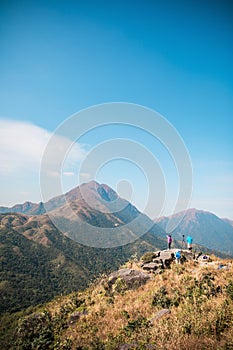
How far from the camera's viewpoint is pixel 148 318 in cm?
1058

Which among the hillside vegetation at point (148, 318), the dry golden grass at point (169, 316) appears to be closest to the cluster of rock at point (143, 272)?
the hillside vegetation at point (148, 318)

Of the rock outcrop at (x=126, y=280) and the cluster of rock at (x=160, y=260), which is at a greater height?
the cluster of rock at (x=160, y=260)

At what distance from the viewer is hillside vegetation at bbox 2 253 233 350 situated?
23.1 feet

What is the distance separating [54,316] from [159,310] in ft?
23.4

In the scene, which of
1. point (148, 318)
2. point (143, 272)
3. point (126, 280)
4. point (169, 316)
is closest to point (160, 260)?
point (143, 272)

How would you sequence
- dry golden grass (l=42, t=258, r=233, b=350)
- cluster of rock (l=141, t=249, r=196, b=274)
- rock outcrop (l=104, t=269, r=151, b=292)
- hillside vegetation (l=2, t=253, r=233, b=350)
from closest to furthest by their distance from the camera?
dry golden grass (l=42, t=258, r=233, b=350), hillside vegetation (l=2, t=253, r=233, b=350), rock outcrop (l=104, t=269, r=151, b=292), cluster of rock (l=141, t=249, r=196, b=274)

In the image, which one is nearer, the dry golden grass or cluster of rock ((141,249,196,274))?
the dry golden grass

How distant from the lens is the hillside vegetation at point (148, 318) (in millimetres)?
7045

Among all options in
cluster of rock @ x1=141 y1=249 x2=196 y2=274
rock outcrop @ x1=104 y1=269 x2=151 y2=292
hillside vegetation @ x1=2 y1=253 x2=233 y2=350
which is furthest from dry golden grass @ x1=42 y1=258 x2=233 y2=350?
cluster of rock @ x1=141 y1=249 x2=196 y2=274

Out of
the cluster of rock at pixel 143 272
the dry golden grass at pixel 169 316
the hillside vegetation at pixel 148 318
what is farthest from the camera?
the cluster of rock at pixel 143 272

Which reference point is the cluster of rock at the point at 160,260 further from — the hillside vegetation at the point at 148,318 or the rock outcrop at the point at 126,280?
the rock outcrop at the point at 126,280

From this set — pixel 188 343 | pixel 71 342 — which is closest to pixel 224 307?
pixel 188 343

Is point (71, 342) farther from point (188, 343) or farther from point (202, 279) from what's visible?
point (202, 279)

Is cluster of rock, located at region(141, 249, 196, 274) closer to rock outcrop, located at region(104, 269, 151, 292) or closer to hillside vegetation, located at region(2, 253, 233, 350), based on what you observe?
hillside vegetation, located at region(2, 253, 233, 350)
